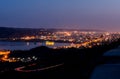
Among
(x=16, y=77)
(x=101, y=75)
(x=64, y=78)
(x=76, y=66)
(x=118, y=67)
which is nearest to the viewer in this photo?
(x=101, y=75)

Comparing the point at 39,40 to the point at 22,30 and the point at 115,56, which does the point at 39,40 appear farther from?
the point at 115,56

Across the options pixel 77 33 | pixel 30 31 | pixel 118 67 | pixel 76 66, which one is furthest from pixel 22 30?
pixel 118 67

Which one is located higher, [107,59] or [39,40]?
[107,59]

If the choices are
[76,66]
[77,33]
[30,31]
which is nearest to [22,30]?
[30,31]

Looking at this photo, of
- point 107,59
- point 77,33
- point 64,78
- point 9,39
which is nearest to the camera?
point 107,59

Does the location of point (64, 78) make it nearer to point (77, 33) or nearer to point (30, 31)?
point (30, 31)

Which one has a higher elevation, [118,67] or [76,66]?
[118,67]

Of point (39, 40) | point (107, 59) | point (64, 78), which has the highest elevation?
point (107, 59)

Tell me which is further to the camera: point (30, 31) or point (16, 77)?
point (30, 31)

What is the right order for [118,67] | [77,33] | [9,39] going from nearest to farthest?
[118,67], [9,39], [77,33]
